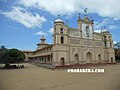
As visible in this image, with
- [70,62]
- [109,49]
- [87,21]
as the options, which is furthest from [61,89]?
[109,49]

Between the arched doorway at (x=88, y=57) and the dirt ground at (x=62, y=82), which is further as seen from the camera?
the arched doorway at (x=88, y=57)

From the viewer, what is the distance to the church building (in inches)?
1018

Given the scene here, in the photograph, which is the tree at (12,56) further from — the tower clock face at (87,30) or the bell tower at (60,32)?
the tower clock face at (87,30)

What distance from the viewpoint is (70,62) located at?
88.1 feet

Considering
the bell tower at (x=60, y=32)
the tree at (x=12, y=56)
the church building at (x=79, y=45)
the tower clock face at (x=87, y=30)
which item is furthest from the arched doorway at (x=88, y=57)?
the tree at (x=12, y=56)

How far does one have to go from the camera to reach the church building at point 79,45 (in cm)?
2585

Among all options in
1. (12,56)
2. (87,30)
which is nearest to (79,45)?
(87,30)

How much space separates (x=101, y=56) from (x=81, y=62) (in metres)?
8.01

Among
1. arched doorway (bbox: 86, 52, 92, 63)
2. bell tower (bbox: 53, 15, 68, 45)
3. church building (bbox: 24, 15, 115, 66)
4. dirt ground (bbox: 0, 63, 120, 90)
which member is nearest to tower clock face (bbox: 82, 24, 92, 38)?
church building (bbox: 24, 15, 115, 66)

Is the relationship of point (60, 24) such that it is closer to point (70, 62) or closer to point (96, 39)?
point (70, 62)

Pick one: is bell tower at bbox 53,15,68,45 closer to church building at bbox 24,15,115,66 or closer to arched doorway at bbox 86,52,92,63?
church building at bbox 24,15,115,66

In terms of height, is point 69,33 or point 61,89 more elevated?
point 69,33

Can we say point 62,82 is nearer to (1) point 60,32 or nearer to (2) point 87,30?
(1) point 60,32

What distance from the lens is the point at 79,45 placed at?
29031 mm
